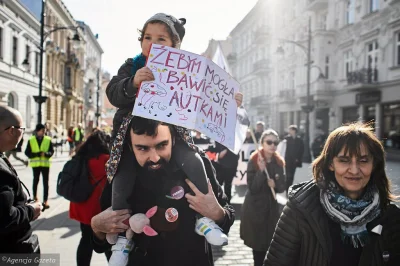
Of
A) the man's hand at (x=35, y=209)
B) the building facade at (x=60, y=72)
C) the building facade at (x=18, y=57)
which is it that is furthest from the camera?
the building facade at (x=60, y=72)

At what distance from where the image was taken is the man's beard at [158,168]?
1.76m

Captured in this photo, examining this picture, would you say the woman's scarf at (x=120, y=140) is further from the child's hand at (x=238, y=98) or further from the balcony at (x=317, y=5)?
the balcony at (x=317, y=5)

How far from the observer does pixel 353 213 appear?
1974 millimetres

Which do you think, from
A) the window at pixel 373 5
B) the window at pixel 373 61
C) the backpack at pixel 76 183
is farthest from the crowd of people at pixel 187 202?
the window at pixel 373 5

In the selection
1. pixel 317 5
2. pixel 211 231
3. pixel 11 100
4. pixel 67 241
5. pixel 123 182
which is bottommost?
pixel 67 241

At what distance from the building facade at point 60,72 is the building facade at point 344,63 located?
19613mm

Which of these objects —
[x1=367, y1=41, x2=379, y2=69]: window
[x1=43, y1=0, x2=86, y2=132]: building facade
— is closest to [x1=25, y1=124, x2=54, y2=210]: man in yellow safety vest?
[x1=367, y1=41, x2=379, y2=69]: window

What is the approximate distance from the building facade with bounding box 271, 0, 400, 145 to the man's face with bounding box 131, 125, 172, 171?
1777 centimetres

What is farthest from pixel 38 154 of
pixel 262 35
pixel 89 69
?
pixel 89 69

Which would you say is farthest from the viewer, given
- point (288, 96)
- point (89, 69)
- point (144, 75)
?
point (89, 69)

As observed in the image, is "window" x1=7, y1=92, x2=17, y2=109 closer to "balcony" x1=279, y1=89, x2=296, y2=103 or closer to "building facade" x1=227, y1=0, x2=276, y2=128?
"building facade" x1=227, y1=0, x2=276, y2=128

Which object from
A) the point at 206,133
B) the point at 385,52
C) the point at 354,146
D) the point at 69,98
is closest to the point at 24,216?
the point at 206,133

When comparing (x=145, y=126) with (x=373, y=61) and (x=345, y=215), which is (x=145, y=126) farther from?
(x=373, y=61)

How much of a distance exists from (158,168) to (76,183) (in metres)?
2.27
